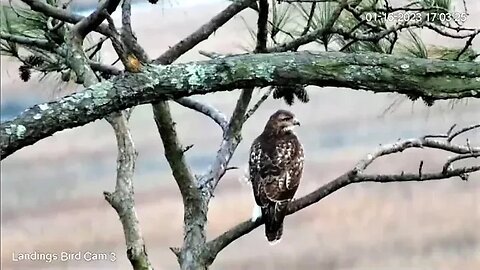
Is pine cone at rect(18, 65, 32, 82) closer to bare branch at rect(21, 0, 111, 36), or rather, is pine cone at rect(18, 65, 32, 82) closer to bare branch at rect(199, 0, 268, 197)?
bare branch at rect(21, 0, 111, 36)

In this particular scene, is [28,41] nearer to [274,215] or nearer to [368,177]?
[274,215]

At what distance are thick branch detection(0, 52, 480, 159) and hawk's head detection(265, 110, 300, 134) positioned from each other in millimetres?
787

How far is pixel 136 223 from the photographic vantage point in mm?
1272

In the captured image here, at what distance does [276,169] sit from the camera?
4.74 feet

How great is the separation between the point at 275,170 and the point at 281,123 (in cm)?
14

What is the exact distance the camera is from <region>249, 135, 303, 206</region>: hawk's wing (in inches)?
55.1

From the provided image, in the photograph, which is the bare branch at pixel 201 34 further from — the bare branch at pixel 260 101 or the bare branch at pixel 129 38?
the bare branch at pixel 260 101

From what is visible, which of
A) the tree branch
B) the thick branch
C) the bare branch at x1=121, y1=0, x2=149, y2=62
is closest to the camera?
the thick branch

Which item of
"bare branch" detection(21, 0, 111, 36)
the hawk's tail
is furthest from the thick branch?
the hawk's tail

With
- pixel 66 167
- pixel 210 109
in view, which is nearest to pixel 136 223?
pixel 210 109

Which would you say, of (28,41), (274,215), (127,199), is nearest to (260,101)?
(274,215)

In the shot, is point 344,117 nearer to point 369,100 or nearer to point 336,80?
point 369,100

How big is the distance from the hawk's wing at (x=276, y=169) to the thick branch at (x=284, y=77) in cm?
66

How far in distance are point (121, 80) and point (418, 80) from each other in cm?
29
